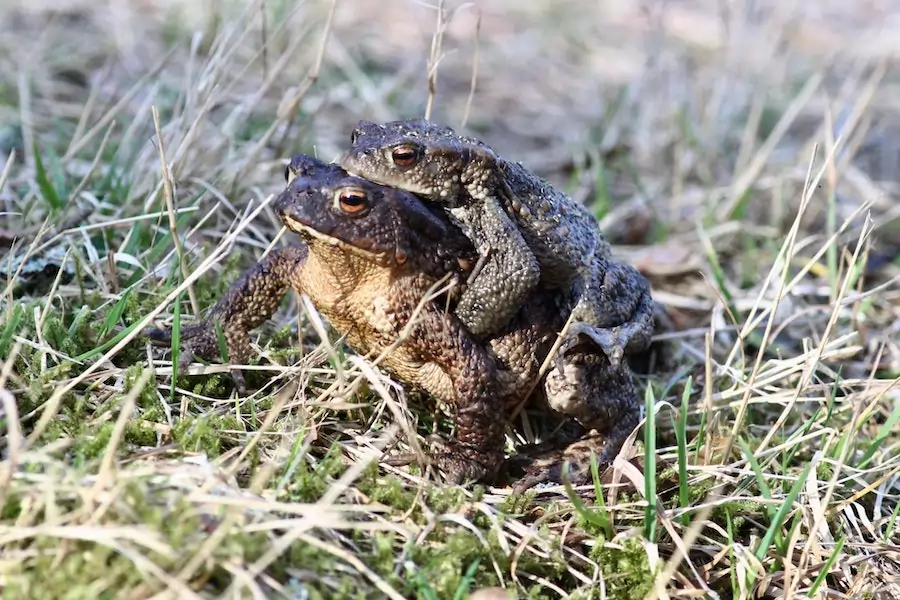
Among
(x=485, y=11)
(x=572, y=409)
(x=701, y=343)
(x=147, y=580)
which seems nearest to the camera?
(x=147, y=580)

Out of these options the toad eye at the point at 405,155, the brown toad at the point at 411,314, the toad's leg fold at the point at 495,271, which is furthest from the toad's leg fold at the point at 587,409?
the toad eye at the point at 405,155

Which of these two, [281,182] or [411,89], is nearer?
[281,182]

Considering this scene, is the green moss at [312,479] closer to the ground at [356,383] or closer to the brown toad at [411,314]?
the ground at [356,383]

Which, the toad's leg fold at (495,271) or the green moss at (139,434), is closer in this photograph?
the green moss at (139,434)

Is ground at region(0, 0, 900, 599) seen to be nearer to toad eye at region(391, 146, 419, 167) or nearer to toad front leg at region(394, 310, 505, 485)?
toad front leg at region(394, 310, 505, 485)

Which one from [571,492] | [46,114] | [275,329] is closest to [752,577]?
[571,492]

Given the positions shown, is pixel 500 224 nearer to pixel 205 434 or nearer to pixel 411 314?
pixel 411 314

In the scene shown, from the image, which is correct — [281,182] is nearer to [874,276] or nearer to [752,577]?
[752,577]
